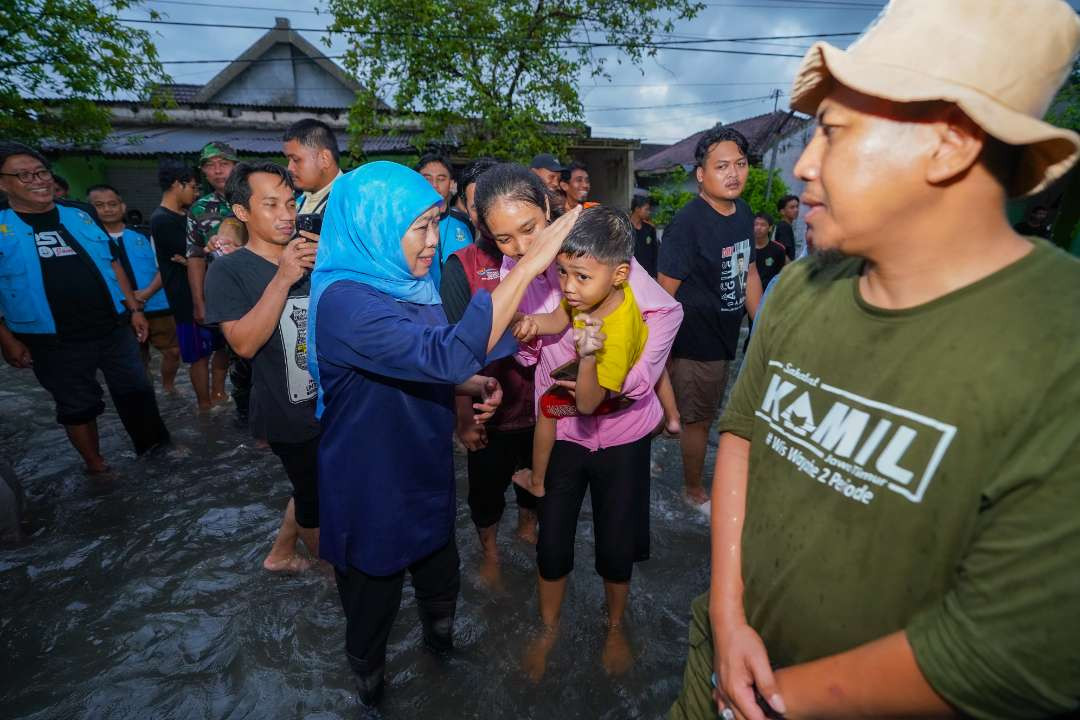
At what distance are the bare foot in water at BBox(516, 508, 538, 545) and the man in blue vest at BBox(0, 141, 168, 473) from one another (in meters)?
3.36

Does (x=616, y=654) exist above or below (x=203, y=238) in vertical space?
below

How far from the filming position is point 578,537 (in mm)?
3600

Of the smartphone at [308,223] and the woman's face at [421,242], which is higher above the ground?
the smartphone at [308,223]

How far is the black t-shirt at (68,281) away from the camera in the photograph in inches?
151

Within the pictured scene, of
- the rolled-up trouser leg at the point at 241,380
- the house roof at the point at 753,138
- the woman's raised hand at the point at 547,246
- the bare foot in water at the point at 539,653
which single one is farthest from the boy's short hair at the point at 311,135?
the house roof at the point at 753,138

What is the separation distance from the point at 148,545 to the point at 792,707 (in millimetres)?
4078

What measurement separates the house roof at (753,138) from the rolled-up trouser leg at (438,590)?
1902cm

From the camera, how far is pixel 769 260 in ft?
21.0

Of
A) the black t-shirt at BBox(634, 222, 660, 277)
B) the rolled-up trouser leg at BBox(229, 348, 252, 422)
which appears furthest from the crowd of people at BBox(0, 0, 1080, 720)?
the black t-shirt at BBox(634, 222, 660, 277)

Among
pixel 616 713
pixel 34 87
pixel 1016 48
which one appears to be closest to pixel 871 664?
pixel 1016 48

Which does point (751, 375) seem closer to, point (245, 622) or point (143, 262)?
point (245, 622)

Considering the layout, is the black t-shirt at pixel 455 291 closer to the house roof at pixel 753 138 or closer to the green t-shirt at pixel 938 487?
the green t-shirt at pixel 938 487

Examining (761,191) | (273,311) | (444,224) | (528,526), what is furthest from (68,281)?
(761,191)

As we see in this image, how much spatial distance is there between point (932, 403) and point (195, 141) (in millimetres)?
19533
